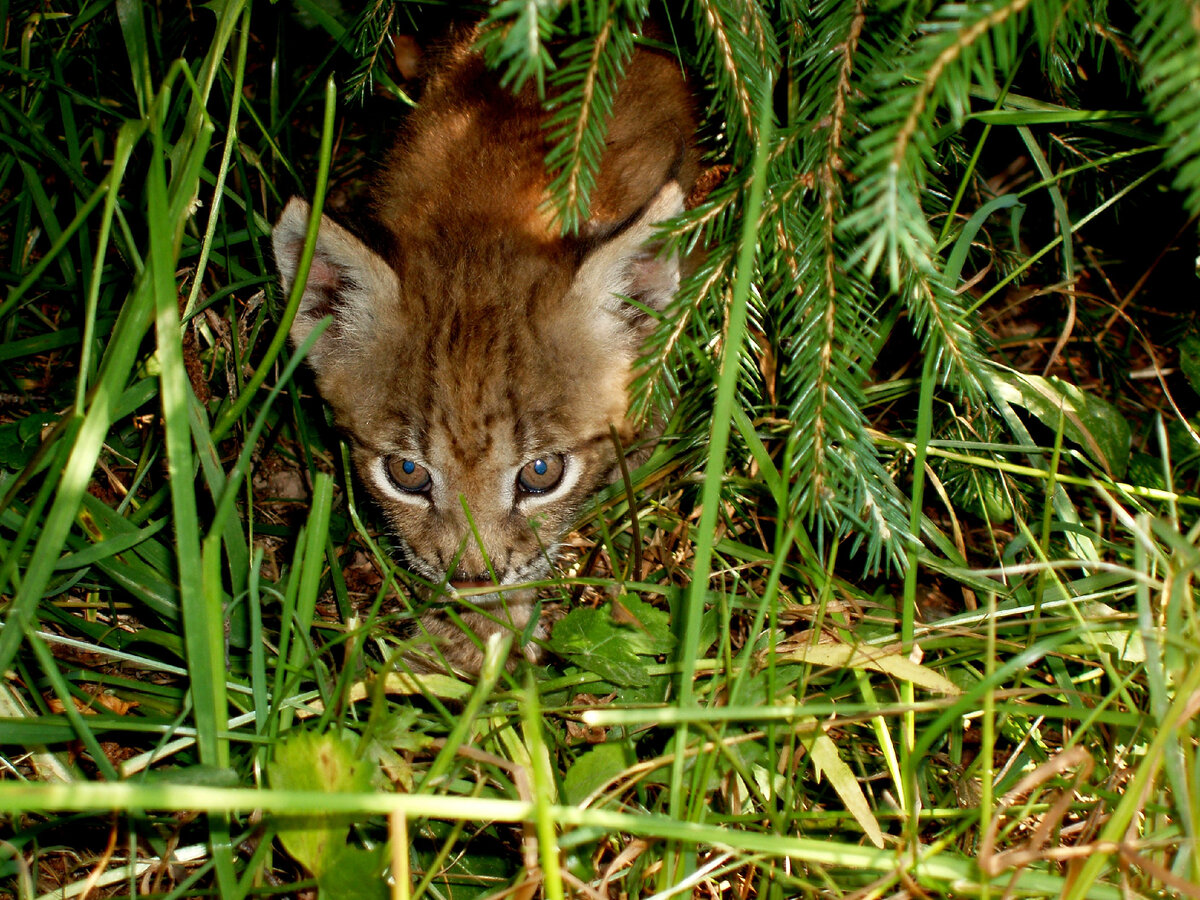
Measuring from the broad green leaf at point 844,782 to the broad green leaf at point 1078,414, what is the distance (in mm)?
1037

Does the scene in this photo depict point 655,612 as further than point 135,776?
Yes

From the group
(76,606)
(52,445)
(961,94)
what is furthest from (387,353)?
(961,94)

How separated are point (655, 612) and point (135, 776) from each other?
1205mm

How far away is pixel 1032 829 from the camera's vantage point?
1.88 metres

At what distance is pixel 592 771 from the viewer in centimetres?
181

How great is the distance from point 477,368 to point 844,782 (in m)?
1.35

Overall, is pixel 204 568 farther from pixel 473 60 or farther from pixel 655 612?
pixel 473 60

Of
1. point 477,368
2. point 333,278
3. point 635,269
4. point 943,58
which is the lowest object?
point 477,368

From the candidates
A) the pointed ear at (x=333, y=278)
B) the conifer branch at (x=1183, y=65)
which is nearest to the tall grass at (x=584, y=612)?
the pointed ear at (x=333, y=278)

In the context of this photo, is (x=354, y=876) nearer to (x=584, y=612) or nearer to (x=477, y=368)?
(x=584, y=612)

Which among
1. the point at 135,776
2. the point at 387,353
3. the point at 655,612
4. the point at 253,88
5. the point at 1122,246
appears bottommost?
the point at 135,776

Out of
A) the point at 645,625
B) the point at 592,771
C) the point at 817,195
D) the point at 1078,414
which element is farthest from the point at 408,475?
the point at 1078,414

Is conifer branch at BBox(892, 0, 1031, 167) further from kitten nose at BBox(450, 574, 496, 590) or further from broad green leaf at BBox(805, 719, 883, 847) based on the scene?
kitten nose at BBox(450, 574, 496, 590)

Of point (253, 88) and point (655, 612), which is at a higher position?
point (253, 88)
